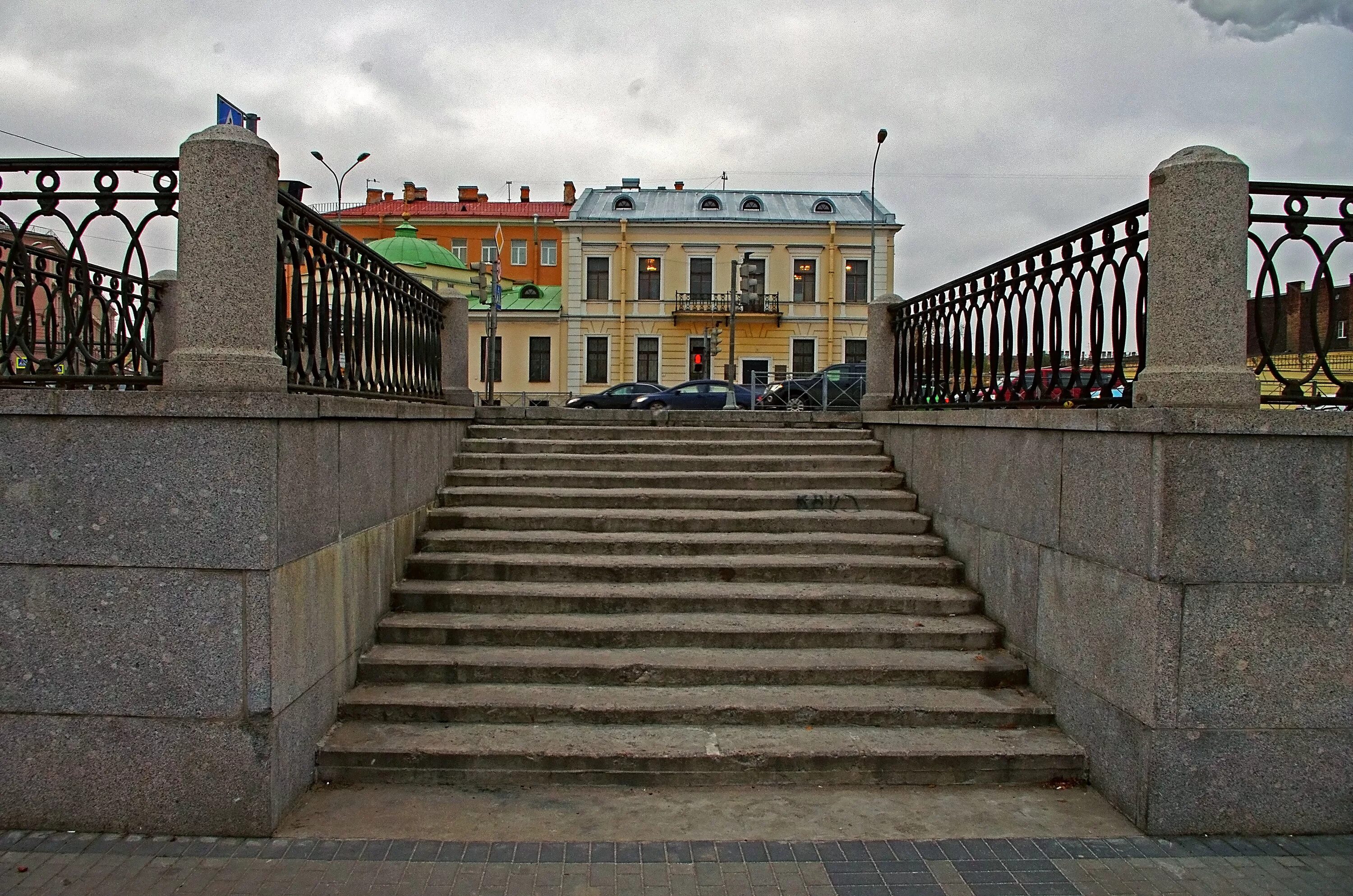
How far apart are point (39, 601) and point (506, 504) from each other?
12.1 ft

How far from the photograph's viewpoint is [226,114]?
14.7 feet

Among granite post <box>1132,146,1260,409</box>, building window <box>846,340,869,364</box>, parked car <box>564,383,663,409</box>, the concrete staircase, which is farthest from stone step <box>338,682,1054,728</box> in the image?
building window <box>846,340,869,364</box>

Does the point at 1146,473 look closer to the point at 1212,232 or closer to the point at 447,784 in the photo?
the point at 1212,232

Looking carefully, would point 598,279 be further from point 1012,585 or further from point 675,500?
point 1012,585

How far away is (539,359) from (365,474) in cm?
3969

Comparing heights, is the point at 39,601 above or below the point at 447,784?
above

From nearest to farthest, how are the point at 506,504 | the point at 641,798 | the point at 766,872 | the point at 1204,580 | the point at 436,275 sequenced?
Answer: the point at 766,872, the point at 1204,580, the point at 641,798, the point at 506,504, the point at 436,275

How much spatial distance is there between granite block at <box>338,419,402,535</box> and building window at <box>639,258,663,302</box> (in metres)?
38.9

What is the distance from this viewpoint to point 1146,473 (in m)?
4.30

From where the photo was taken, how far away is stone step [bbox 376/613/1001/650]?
229 inches

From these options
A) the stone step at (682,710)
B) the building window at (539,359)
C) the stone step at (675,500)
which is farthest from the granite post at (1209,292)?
the building window at (539,359)

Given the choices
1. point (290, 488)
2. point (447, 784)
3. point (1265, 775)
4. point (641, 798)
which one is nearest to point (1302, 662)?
point (1265, 775)

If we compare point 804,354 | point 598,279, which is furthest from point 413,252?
point 804,354

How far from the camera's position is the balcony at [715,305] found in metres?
43.5
